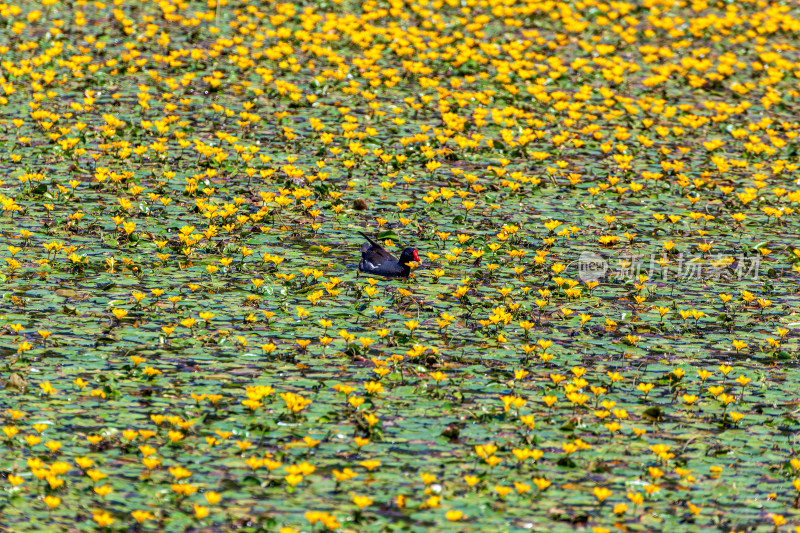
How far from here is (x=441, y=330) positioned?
10.0 meters

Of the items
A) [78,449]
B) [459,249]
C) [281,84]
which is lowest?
[78,449]

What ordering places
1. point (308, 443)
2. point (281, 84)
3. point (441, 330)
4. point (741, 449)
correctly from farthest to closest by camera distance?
1. point (281, 84)
2. point (441, 330)
3. point (741, 449)
4. point (308, 443)

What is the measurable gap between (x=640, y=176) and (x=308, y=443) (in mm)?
8732

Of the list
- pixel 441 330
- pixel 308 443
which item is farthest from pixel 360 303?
pixel 308 443

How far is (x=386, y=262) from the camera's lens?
11.2m

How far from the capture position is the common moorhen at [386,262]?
11.2 metres

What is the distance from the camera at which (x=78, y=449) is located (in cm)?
755

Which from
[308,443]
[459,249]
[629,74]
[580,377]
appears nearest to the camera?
[308,443]

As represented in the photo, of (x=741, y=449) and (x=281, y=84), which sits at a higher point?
(x=281, y=84)

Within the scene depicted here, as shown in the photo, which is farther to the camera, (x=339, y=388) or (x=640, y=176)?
(x=640, y=176)

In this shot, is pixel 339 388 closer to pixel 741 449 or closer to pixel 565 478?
pixel 565 478

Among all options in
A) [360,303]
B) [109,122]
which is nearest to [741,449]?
[360,303]

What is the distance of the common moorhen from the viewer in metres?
11.2

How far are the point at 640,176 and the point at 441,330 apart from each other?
5.93 m
